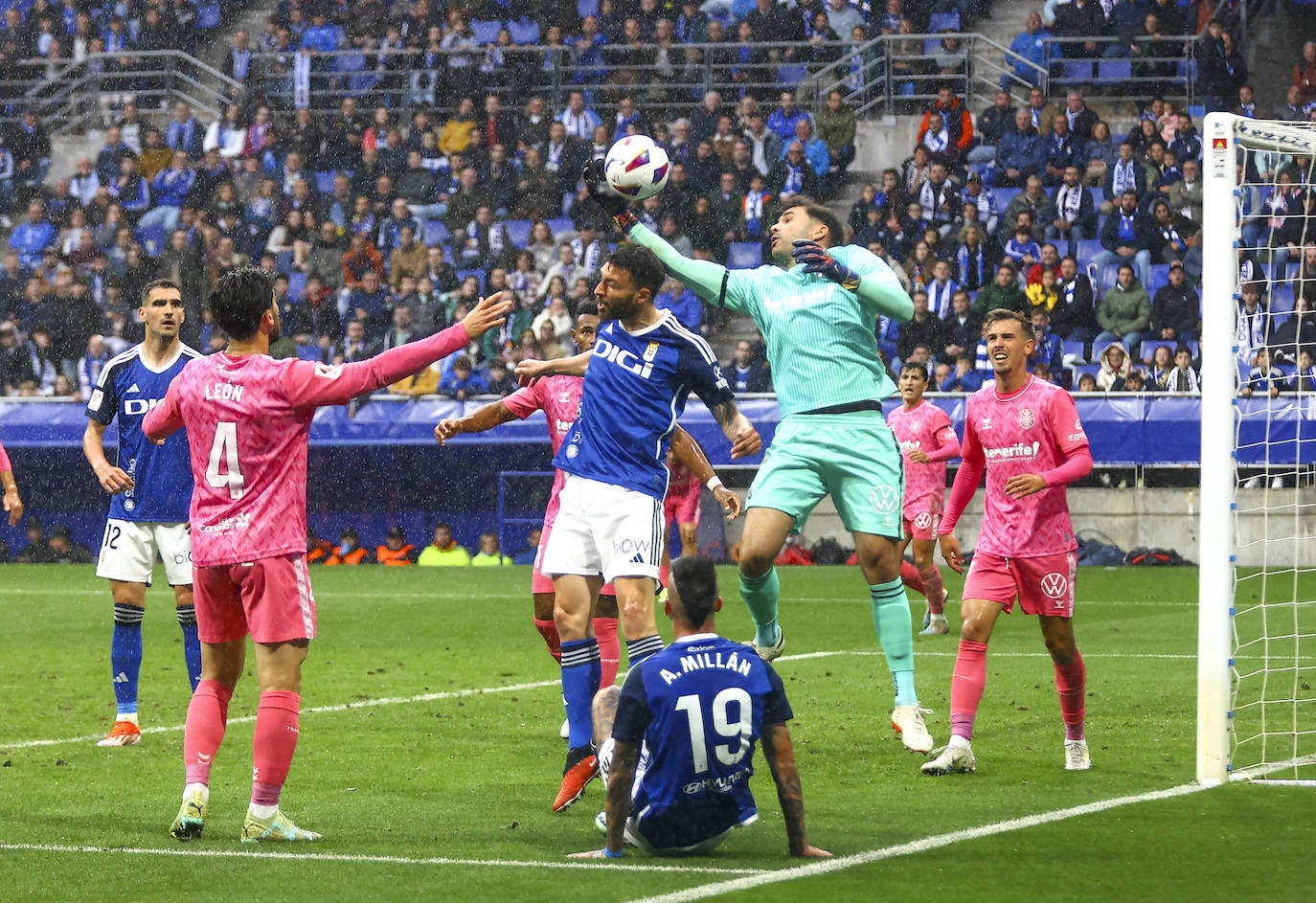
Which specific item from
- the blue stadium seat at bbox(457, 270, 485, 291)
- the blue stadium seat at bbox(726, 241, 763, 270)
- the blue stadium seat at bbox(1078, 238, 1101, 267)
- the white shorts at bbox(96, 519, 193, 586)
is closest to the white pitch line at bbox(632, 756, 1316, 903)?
the white shorts at bbox(96, 519, 193, 586)

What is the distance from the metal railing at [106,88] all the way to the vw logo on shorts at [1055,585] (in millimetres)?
24800

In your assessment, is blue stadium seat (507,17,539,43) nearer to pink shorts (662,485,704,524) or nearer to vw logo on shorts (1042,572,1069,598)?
pink shorts (662,485,704,524)

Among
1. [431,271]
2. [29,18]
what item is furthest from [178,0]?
[431,271]

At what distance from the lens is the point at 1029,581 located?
310 inches

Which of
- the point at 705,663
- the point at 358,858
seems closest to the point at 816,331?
the point at 705,663

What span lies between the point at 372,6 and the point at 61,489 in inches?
431

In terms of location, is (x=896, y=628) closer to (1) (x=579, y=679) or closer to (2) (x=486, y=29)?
(1) (x=579, y=679)

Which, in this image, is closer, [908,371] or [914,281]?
[908,371]

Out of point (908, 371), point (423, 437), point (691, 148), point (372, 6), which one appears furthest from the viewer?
point (372, 6)

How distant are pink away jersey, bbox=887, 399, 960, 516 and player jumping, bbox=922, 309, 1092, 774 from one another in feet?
20.2

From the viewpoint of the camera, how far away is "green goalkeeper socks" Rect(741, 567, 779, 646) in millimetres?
8203

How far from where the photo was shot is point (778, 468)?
808 centimetres

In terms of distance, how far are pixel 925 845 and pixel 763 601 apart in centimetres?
239

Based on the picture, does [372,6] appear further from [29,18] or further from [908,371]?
[908,371]
